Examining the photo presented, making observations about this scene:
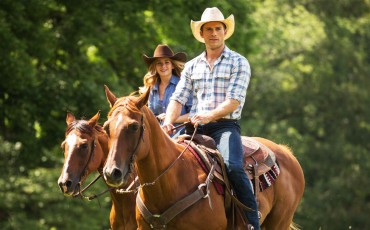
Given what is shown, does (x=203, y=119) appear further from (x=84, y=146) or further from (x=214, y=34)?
(x=84, y=146)

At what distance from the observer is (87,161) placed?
11.1 m

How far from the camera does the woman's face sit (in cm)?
1284

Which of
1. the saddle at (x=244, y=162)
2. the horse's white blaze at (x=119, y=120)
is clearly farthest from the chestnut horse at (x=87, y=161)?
the horse's white blaze at (x=119, y=120)

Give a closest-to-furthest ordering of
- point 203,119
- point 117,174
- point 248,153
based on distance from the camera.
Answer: point 117,174
point 203,119
point 248,153

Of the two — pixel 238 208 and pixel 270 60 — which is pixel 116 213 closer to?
pixel 238 208

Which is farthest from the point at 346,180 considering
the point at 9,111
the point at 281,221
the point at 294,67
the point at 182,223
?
the point at 182,223

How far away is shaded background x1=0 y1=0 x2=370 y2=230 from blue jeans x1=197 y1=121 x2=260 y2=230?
1014 cm

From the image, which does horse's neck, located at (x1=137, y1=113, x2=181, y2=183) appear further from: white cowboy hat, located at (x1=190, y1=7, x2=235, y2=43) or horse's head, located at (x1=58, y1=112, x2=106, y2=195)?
horse's head, located at (x1=58, y1=112, x2=106, y2=195)

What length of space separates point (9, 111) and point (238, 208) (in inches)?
586

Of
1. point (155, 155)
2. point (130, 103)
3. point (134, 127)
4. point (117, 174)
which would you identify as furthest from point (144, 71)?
point (117, 174)

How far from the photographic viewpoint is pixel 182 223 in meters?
9.14

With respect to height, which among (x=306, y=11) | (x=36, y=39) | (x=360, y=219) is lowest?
(x=360, y=219)

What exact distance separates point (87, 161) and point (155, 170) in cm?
217

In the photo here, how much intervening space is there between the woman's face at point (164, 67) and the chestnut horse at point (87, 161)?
167cm
